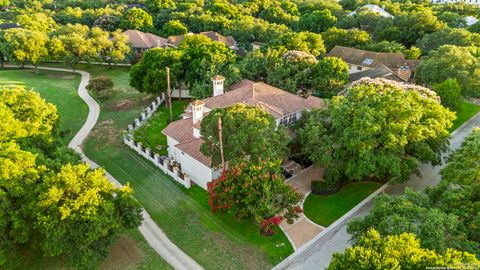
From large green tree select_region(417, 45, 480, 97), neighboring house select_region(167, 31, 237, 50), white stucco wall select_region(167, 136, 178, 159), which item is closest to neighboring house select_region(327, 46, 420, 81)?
large green tree select_region(417, 45, 480, 97)

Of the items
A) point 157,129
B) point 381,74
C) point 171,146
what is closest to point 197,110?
point 171,146

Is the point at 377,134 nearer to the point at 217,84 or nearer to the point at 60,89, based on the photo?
the point at 217,84

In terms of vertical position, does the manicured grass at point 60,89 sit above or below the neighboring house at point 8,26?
below

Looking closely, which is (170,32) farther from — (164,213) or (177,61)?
(164,213)

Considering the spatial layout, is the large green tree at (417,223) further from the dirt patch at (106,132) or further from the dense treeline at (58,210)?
the dirt patch at (106,132)

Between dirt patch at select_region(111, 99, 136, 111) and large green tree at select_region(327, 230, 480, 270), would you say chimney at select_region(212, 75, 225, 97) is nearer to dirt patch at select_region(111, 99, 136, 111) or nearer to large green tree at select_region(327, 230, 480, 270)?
dirt patch at select_region(111, 99, 136, 111)

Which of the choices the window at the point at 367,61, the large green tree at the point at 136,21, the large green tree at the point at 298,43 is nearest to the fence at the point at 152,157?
the large green tree at the point at 298,43

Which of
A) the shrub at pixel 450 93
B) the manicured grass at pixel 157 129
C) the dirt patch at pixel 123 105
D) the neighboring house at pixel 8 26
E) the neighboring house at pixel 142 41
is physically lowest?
the dirt patch at pixel 123 105
